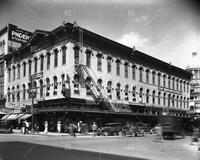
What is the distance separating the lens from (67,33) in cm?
3023

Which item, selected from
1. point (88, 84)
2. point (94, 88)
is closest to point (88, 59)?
point (88, 84)

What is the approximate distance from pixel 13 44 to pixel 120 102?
72.1 ft

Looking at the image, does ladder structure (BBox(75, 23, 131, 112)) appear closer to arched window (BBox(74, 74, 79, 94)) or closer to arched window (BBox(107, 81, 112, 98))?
arched window (BBox(74, 74, 79, 94))

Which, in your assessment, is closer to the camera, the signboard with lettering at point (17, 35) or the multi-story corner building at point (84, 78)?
the multi-story corner building at point (84, 78)

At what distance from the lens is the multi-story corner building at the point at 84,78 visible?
30.2 m

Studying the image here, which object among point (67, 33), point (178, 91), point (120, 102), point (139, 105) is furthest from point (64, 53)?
point (178, 91)

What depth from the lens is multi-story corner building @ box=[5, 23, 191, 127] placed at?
30.2m

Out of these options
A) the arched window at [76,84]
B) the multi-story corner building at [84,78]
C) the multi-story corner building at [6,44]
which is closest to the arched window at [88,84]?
the multi-story corner building at [84,78]

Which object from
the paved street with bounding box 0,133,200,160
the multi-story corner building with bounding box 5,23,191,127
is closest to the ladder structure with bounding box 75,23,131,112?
the multi-story corner building with bounding box 5,23,191,127

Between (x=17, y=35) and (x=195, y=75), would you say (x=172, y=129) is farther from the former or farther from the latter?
(x=17, y=35)

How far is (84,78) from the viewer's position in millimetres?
31016

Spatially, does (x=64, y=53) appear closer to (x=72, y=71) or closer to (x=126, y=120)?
(x=72, y=71)

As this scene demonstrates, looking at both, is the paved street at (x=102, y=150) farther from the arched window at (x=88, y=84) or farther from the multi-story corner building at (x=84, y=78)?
the arched window at (x=88, y=84)

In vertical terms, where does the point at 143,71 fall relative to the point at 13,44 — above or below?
below
